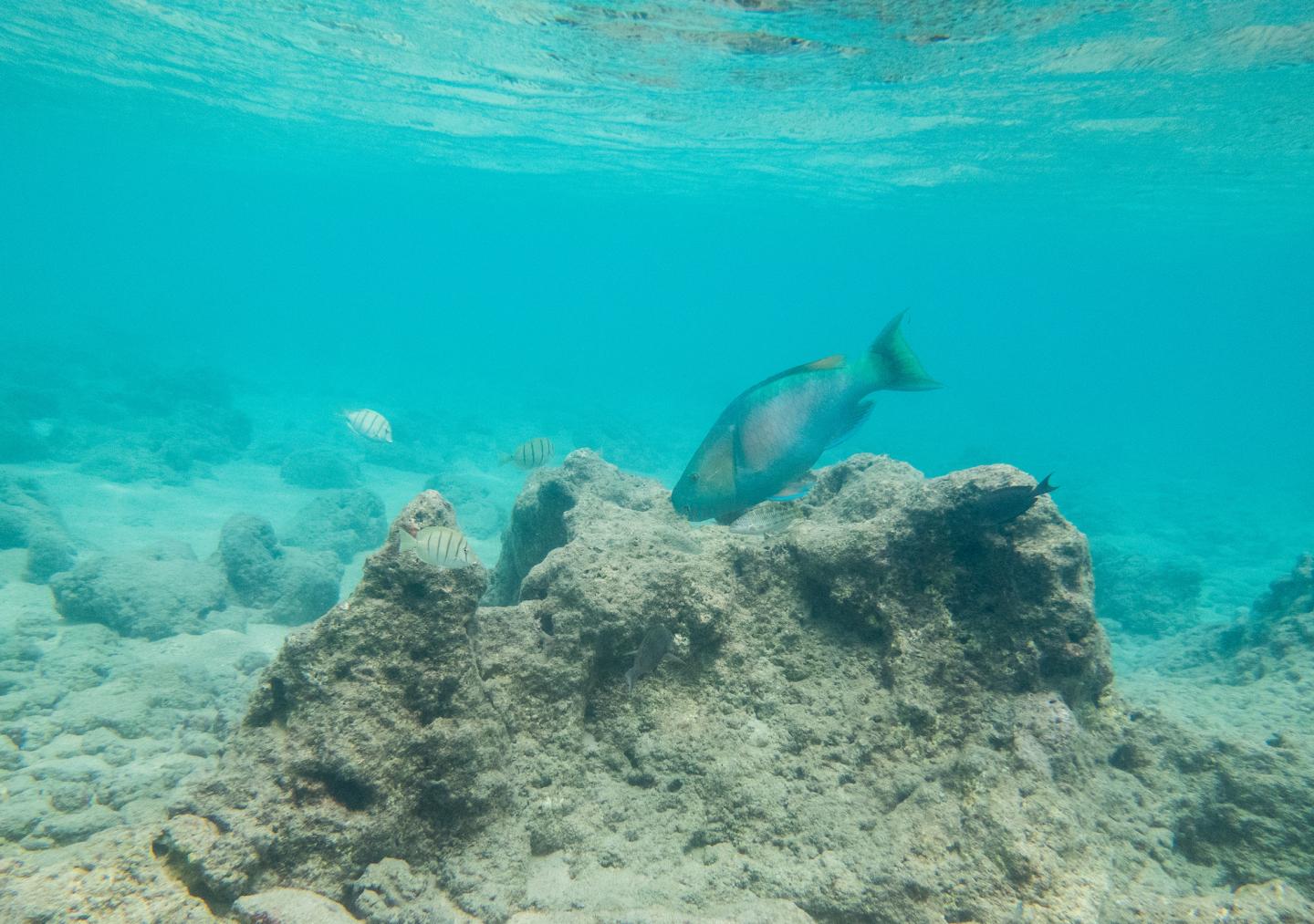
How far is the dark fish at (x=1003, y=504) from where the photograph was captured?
9.43 feet

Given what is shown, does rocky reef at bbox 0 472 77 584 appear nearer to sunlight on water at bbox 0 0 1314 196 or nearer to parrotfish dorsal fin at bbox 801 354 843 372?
parrotfish dorsal fin at bbox 801 354 843 372

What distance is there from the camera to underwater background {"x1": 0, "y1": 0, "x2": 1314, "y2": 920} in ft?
26.3

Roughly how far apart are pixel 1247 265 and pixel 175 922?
6805 centimetres

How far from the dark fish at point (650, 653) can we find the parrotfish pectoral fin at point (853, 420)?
3.95 ft

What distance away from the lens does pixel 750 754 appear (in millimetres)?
2869

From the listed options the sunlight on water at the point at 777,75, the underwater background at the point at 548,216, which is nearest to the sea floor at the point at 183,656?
the underwater background at the point at 548,216

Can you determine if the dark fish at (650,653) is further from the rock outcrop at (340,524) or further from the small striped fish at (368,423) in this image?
the rock outcrop at (340,524)

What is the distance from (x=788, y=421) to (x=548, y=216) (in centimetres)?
6437

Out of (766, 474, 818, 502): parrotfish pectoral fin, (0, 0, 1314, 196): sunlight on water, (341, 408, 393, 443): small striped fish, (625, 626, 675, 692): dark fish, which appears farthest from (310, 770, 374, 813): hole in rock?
(0, 0, 1314, 196): sunlight on water

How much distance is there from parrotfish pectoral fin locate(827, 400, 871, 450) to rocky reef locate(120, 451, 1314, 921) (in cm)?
66

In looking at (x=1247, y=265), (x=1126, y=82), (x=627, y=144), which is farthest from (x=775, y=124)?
(x=1247, y=265)

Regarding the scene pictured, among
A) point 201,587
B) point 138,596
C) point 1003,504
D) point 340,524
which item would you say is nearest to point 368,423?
point 201,587

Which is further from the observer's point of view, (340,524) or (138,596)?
(340,524)

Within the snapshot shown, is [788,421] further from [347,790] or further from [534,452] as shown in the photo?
[534,452]
